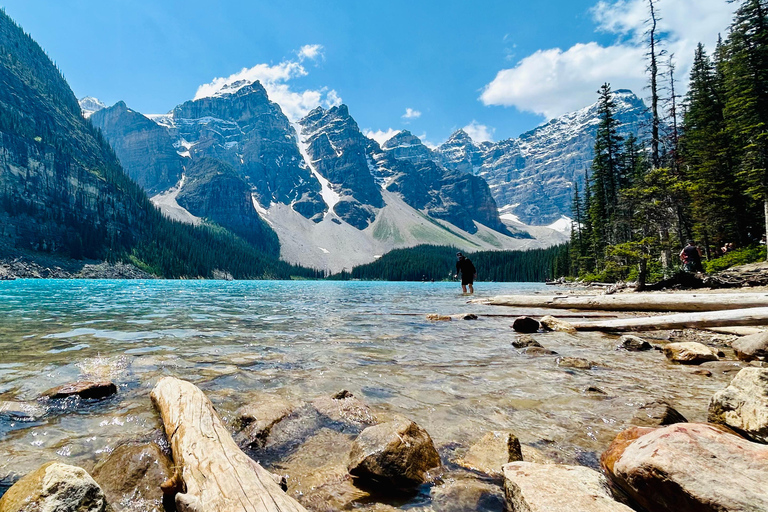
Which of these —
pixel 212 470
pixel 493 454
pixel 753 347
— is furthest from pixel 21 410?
pixel 753 347

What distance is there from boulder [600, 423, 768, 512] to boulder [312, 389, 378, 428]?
3.46 m

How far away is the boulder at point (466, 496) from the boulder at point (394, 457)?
29 cm

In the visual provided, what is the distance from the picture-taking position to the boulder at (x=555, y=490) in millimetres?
2904

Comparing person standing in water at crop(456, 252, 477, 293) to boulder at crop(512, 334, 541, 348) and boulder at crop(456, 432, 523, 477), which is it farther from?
boulder at crop(456, 432, 523, 477)

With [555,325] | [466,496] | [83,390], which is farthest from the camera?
[555,325]

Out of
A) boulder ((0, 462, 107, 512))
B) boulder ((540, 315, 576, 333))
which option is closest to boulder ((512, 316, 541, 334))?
boulder ((540, 315, 576, 333))

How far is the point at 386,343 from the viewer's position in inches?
480

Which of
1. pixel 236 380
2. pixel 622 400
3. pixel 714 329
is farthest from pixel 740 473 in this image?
pixel 714 329

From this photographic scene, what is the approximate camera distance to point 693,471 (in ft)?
10.0

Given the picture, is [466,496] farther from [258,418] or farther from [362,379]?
[362,379]

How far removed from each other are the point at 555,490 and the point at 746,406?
348 centimetres

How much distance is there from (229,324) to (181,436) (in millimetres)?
13217

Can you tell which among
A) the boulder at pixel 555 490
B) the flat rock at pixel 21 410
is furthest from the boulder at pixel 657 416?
the flat rock at pixel 21 410

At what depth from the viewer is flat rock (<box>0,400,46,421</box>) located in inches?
214
